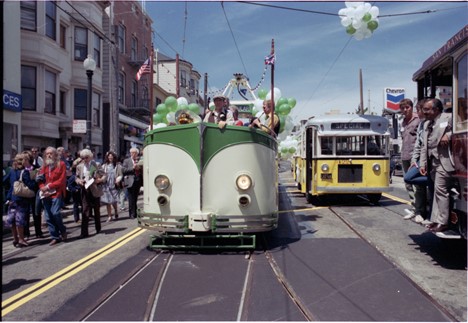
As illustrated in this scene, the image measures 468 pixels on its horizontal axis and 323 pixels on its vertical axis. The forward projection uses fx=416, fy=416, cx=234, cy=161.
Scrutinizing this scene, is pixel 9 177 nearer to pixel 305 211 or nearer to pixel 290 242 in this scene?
pixel 290 242

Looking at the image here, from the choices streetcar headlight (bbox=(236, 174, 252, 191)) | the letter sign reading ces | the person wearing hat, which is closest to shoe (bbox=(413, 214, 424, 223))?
streetcar headlight (bbox=(236, 174, 252, 191))

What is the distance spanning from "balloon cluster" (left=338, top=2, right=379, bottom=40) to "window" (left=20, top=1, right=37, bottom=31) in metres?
12.5

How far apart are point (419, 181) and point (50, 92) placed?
16187 mm

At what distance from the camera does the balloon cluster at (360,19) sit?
9977 millimetres

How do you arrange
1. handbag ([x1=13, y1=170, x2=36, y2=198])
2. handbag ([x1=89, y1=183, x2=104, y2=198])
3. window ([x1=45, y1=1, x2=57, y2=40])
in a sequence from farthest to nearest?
1. window ([x1=45, y1=1, x2=57, y2=40])
2. handbag ([x1=89, y1=183, x2=104, y2=198])
3. handbag ([x1=13, y1=170, x2=36, y2=198])

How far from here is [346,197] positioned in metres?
13.6

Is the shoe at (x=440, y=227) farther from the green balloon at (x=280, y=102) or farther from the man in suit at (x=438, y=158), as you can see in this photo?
the green balloon at (x=280, y=102)

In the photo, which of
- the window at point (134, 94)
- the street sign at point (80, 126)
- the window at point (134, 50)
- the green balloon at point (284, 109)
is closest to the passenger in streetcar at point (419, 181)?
the green balloon at point (284, 109)

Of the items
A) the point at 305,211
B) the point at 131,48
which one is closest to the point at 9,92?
the point at 305,211

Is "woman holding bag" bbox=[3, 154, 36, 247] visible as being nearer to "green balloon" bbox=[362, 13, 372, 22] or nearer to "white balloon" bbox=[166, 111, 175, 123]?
"white balloon" bbox=[166, 111, 175, 123]

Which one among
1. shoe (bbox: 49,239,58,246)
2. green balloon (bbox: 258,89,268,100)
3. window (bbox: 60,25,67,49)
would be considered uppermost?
window (bbox: 60,25,67,49)

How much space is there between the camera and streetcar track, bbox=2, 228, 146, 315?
4.48 metres

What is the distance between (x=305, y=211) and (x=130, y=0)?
21763mm

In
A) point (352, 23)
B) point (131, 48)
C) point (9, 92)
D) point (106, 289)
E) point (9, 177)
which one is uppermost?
point (131, 48)
